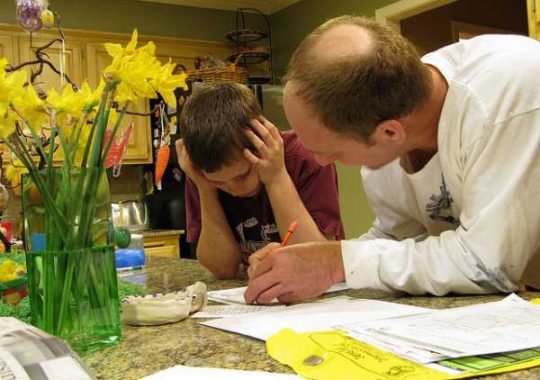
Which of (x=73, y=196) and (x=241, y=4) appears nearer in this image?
(x=73, y=196)

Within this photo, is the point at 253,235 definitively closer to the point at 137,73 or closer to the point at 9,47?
the point at 137,73

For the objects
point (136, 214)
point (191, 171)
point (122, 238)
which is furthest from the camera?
point (136, 214)

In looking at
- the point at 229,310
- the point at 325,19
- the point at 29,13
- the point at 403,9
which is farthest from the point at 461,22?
the point at 229,310

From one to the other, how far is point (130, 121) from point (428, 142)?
3.10 meters

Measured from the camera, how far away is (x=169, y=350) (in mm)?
703

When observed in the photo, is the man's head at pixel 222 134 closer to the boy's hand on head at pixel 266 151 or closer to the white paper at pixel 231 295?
the boy's hand on head at pixel 266 151

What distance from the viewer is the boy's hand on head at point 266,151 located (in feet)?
4.28

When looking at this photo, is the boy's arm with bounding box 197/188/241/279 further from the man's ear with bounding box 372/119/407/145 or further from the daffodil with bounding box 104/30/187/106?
the daffodil with bounding box 104/30/187/106

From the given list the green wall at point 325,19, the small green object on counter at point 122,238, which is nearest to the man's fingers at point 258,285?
the small green object on counter at point 122,238

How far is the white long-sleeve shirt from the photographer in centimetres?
90

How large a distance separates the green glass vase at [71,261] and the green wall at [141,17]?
3.42 m

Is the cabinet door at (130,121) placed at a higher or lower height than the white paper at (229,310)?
higher

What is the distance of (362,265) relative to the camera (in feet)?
3.17

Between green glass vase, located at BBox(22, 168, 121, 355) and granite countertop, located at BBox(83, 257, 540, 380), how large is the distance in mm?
45
